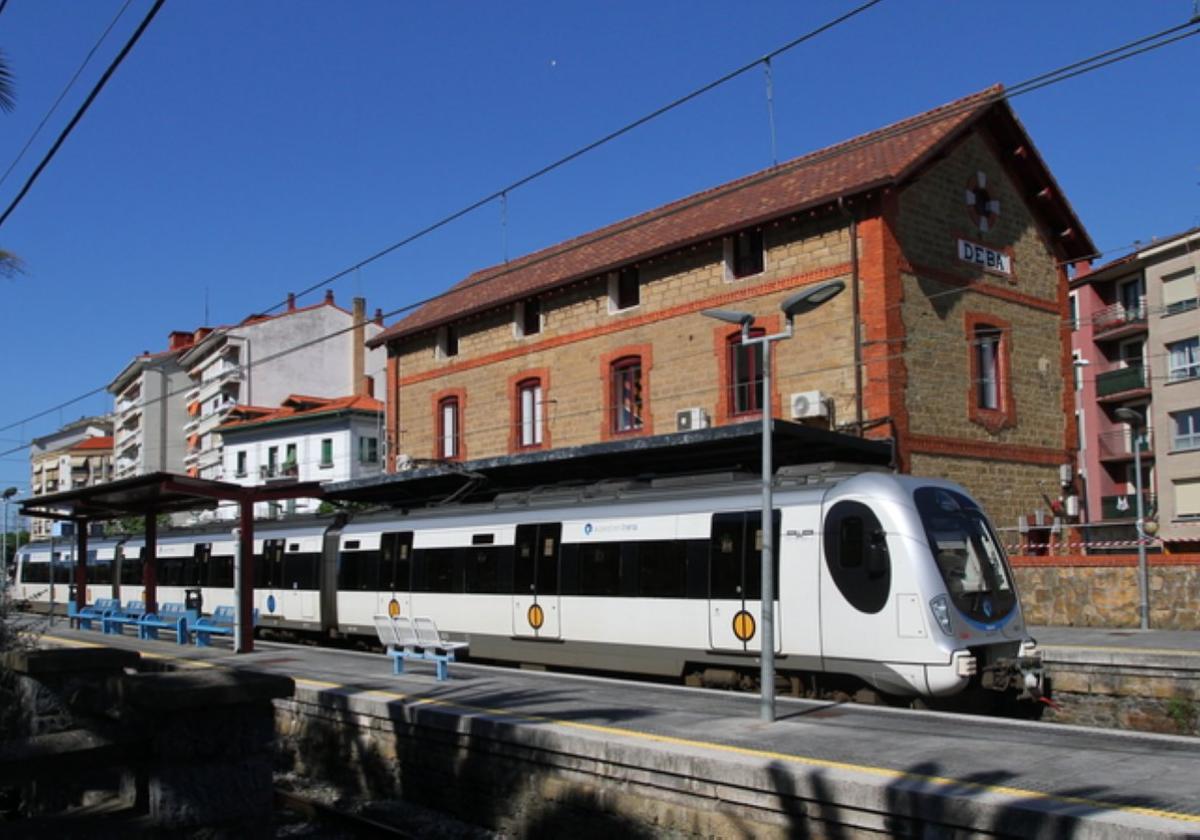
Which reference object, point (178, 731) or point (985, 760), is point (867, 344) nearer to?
point (985, 760)

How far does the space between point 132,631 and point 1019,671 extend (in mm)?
21645

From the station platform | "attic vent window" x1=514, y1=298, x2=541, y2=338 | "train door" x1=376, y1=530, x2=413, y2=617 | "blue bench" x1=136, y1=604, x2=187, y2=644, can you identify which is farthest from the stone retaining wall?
"blue bench" x1=136, y1=604, x2=187, y2=644

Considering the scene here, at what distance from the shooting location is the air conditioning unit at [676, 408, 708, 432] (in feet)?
80.4

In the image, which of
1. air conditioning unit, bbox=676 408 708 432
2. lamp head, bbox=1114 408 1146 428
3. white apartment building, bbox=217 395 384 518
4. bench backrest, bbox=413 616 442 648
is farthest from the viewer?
white apartment building, bbox=217 395 384 518

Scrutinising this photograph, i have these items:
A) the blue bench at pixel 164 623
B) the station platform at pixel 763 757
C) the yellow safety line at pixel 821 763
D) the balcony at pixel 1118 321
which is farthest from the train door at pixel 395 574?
the balcony at pixel 1118 321

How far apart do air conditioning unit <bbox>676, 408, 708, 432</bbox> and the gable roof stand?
3913mm

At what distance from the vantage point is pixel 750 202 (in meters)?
26.0

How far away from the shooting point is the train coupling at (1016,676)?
12305 mm

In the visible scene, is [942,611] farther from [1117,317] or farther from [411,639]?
[1117,317]

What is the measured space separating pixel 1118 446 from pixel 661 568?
39449mm

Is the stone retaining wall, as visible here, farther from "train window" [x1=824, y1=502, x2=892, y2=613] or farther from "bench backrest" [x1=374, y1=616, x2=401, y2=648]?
"bench backrest" [x1=374, y1=616, x2=401, y2=648]

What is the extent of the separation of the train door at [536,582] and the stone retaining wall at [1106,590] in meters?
8.93

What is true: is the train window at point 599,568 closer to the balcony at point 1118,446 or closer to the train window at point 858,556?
the train window at point 858,556

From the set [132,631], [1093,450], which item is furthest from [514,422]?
[1093,450]
